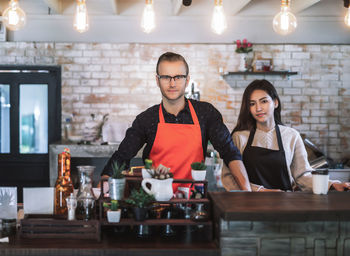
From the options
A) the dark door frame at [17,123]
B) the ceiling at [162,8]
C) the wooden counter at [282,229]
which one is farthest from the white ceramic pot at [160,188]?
the dark door frame at [17,123]

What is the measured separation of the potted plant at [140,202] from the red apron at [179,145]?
0.79 m

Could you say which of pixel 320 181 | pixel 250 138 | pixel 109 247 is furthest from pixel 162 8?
pixel 109 247

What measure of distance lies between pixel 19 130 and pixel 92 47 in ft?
5.89

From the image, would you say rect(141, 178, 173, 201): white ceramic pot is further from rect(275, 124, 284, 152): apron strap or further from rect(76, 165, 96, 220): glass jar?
rect(275, 124, 284, 152): apron strap

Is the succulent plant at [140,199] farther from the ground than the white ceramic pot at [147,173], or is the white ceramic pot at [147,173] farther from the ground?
the white ceramic pot at [147,173]

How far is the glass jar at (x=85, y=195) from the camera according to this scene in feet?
6.23

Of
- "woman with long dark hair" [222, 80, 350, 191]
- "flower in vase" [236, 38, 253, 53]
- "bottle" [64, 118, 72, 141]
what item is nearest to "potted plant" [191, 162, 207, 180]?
"woman with long dark hair" [222, 80, 350, 191]

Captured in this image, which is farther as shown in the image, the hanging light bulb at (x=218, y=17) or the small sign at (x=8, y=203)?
the hanging light bulb at (x=218, y=17)

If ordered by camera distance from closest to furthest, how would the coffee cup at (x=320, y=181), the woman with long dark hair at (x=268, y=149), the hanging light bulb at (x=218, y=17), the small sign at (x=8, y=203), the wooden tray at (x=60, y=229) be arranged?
1. the wooden tray at (x=60, y=229)
2. the small sign at (x=8, y=203)
3. the coffee cup at (x=320, y=181)
4. the woman with long dark hair at (x=268, y=149)
5. the hanging light bulb at (x=218, y=17)

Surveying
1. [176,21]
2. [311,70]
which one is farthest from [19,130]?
[311,70]

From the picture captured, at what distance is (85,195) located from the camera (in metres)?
1.93

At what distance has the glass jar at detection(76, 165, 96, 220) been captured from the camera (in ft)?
6.23

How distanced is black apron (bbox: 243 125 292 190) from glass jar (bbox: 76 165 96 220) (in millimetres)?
1226

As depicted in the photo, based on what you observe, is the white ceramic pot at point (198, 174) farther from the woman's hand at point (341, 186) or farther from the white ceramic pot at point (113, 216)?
the woman's hand at point (341, 186)
